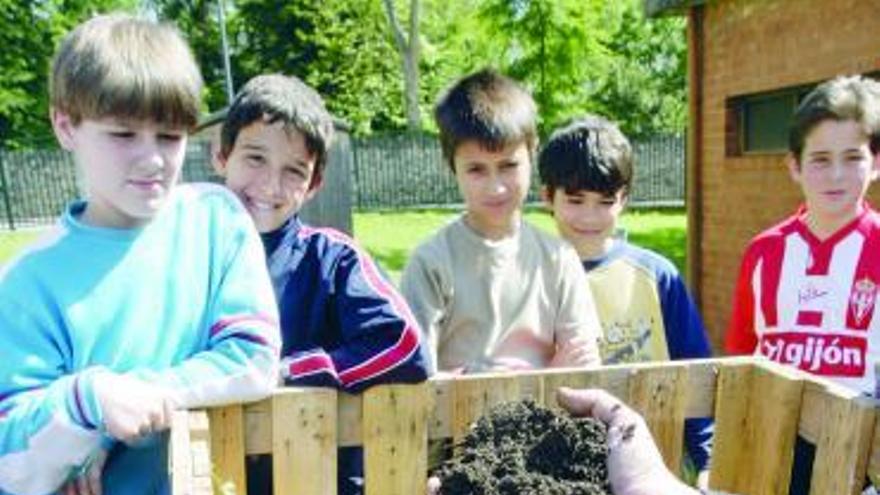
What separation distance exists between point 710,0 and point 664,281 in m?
5.44

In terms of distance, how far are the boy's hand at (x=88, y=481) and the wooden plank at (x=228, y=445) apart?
246mm

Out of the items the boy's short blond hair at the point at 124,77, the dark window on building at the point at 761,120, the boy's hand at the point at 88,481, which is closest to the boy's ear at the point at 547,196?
the boy's short blond hair at the point at 124,77

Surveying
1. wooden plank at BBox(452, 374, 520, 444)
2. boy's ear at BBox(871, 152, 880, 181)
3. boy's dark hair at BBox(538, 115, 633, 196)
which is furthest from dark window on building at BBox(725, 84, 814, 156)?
wooden plank at BBox(452, 374, 520, 444)

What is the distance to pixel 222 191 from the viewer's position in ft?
6.10

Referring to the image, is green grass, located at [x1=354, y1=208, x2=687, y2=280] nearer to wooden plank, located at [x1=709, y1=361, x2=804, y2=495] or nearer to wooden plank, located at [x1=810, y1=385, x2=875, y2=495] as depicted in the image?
wooden plank, located at [x1=709, y1=361, x2=804, y2=495]

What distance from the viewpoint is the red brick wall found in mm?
6062

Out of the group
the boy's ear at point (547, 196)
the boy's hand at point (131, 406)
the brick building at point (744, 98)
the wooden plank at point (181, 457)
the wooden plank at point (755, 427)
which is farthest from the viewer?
the brick building at point (744, 98)

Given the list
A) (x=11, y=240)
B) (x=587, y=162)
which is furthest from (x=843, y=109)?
(x=11, y=240)

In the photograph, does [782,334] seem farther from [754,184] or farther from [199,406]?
[754,184]

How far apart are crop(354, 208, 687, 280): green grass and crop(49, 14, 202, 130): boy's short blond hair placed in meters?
9.72

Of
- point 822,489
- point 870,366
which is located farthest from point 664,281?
point 822,489

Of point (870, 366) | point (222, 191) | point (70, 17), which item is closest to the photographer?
point (222, 191)

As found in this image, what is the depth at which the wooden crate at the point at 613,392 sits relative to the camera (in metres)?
1.85

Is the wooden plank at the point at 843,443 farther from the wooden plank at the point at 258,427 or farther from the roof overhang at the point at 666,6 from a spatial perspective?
the roof overhang at the point at 666,6
